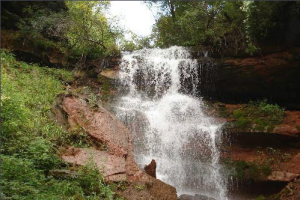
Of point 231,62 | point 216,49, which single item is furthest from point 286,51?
point 216,49

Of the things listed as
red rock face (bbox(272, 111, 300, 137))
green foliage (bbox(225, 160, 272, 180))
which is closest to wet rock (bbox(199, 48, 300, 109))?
red rock face (bbox(272, 111, 300, 137))

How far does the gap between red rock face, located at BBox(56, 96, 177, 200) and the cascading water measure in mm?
2049

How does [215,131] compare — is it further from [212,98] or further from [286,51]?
[286,51]

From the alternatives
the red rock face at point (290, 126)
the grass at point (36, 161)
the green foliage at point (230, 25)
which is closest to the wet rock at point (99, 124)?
the grass at point (36, 161)

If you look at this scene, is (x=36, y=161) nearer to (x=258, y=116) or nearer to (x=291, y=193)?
(x=291, y=193)

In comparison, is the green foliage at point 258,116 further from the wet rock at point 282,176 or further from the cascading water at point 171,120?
the wet rock at point 282,176

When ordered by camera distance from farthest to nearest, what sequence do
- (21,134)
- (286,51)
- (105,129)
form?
1. (286,51)
2. (105,129)
3. (21,134)

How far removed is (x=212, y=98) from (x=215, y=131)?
10.7ft

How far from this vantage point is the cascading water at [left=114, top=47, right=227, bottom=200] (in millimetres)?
8953

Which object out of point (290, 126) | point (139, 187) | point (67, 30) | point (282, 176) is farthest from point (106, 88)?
point (282, 176)

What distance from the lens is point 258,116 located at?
34.5ft

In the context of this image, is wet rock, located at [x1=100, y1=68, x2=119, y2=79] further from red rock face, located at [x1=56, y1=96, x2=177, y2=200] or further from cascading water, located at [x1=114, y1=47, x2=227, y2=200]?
red rock face, located at [x1=56, y1=96, x2=177, y2=200]

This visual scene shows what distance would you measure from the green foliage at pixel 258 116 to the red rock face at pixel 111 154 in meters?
5.14

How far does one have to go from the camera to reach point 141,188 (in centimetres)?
554
